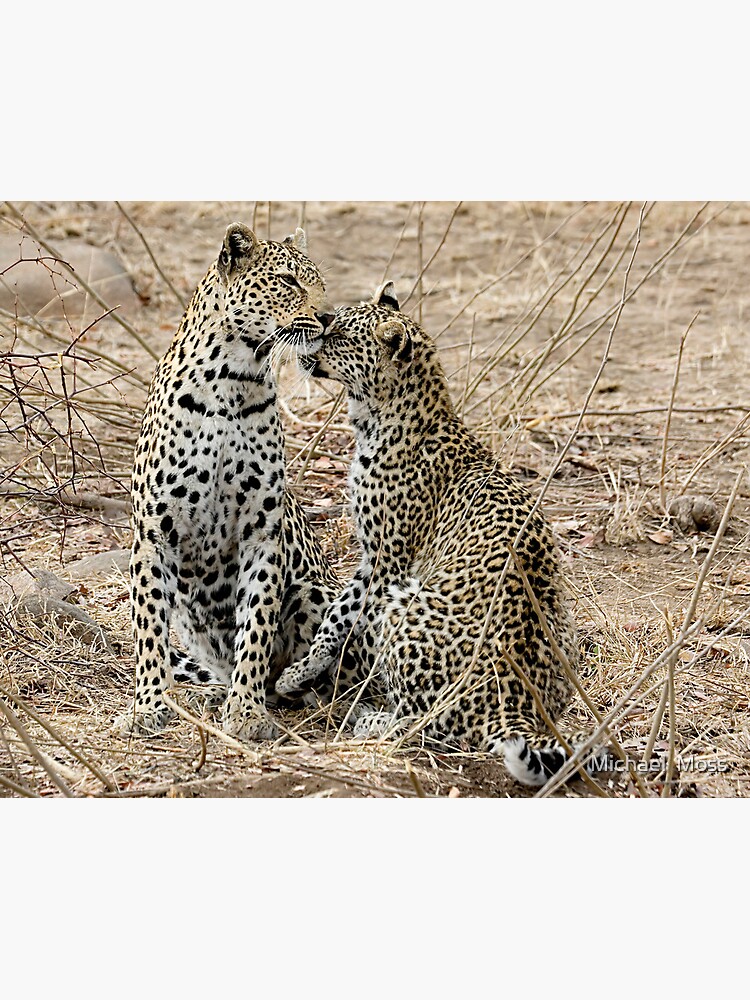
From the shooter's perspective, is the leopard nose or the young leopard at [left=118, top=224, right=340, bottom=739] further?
the leopard nose

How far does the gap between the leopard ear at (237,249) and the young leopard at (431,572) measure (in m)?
0.45

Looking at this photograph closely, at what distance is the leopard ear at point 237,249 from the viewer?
6.14 meters

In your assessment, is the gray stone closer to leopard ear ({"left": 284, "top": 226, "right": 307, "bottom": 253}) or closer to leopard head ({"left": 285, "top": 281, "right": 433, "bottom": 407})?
leopard ear ({"left": 284, "top": 226, "right": 307, "bottom": 253})

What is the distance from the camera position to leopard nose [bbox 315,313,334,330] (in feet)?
20.6

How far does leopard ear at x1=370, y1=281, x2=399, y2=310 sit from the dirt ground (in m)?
0.31

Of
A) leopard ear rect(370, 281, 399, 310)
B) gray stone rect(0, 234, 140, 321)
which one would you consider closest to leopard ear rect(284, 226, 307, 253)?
leopard ear rect(370, 281, 399, 310)

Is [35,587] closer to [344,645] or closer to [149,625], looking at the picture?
[149,625]

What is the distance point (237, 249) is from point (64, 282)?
5908mm

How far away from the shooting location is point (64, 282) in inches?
461

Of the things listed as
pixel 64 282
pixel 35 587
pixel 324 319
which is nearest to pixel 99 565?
pixel 35 587

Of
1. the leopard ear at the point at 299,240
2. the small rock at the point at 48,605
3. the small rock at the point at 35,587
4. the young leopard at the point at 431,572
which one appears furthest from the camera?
the small rock at the point at 35,587

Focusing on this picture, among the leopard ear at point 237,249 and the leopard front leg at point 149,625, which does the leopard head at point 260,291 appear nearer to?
the leopard ear at point 237,249

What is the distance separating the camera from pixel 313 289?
6.27m

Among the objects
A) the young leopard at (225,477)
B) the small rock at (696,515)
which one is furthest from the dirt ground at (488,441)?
the young leopard at (225,477)
